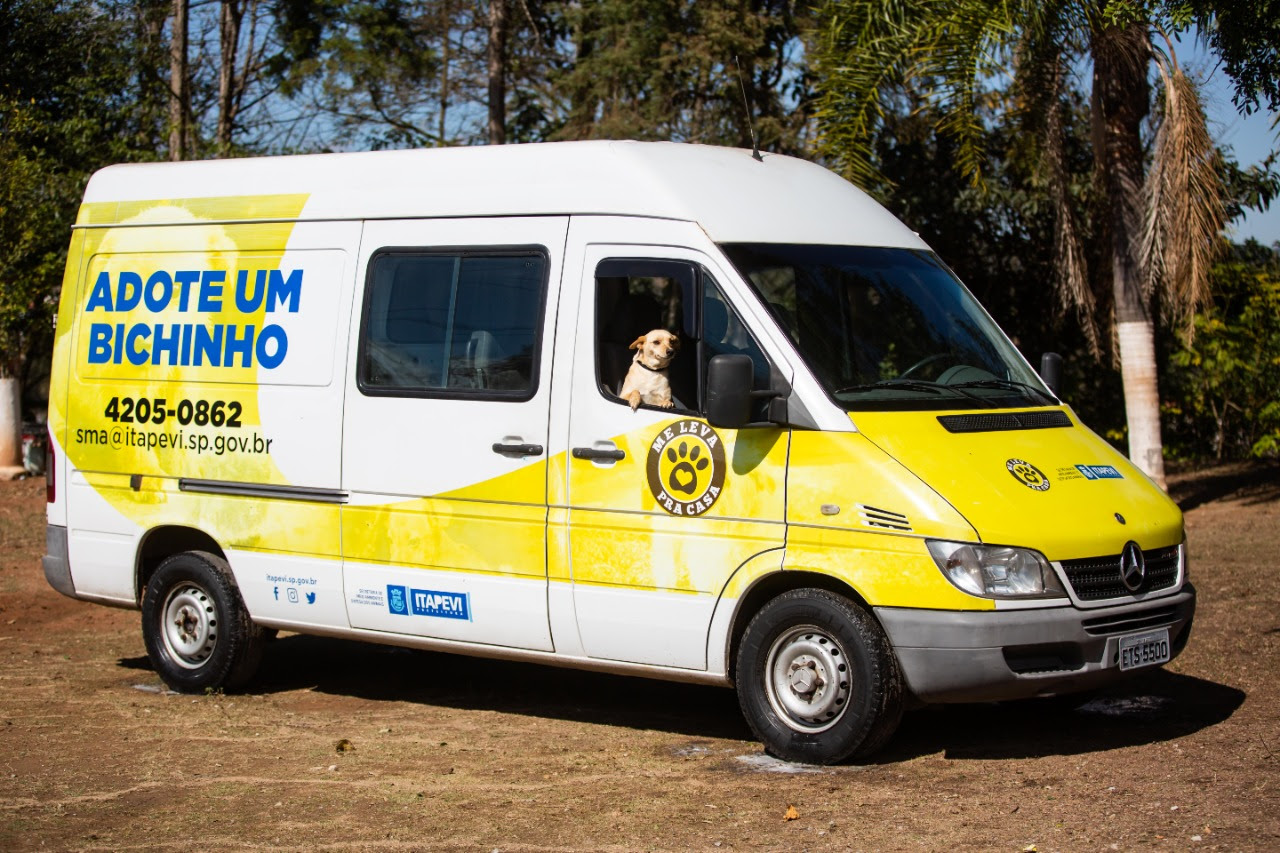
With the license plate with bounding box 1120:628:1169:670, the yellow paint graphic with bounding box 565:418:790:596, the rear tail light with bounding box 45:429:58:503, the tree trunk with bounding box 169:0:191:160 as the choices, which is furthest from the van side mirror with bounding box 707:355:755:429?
the tree trunk with bounding box 169:0:191:160

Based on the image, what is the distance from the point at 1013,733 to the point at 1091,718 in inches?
20.5

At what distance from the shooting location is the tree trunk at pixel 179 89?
826 inches

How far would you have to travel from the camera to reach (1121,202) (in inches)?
576

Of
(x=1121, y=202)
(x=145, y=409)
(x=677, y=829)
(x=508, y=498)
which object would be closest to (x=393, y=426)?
(x=508, y=498)

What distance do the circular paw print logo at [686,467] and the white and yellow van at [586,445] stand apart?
0.5 inches

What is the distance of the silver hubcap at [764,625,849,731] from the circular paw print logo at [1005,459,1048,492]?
1.03 metres

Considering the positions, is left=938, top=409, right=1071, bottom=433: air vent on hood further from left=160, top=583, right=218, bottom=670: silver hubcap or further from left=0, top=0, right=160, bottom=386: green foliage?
left=0, top=0, right=160, bottom=386: green foliage

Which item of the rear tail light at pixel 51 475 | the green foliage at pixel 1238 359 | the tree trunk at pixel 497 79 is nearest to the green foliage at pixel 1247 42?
the rear tail light at pixel 51 475

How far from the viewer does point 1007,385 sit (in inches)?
295

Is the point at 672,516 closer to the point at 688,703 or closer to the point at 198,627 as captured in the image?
the point at 688,703

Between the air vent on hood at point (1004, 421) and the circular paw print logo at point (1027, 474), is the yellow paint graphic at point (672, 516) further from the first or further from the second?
the circular paw print logo at point (1027, 474)

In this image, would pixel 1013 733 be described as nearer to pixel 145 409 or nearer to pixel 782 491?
pixel 782 491

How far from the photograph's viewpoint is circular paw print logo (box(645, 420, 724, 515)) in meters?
7.00

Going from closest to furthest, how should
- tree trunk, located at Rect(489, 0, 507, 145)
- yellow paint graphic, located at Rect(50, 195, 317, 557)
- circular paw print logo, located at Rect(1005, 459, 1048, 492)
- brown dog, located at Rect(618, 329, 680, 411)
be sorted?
circular paw print logo, located at Rect(1005, 459, 1048, 492)
brown dog, located at Rect(618, 329, 680, 411)
yellow paint graphic, located at Rect(50, 195, 317, 557)
tree trunk, located at Rect(489, 0, 507, 145)
